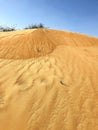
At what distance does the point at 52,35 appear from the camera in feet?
35.9

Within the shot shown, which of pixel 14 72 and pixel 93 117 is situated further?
pixel 14 72

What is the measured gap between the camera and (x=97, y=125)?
4605 mm

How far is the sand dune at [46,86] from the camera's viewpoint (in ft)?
15.2

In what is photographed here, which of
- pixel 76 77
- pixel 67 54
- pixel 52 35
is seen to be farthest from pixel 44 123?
pixel 52 35

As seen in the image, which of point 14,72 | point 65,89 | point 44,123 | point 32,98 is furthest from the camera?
point 14,72

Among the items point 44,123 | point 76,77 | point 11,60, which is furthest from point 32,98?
point 11,60

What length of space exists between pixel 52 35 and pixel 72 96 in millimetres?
5847

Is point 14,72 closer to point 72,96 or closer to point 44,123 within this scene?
point 72,96

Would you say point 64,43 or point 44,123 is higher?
point 44,123

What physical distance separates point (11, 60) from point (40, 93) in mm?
2503

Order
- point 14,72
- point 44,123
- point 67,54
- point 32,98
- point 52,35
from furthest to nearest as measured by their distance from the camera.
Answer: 1. point 52,35
2. point 67,54
3. point 14,72
4. point 32,98
5. point 44,123

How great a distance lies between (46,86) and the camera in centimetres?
575

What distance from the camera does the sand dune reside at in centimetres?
464

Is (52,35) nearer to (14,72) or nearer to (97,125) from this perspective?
(14,72)
